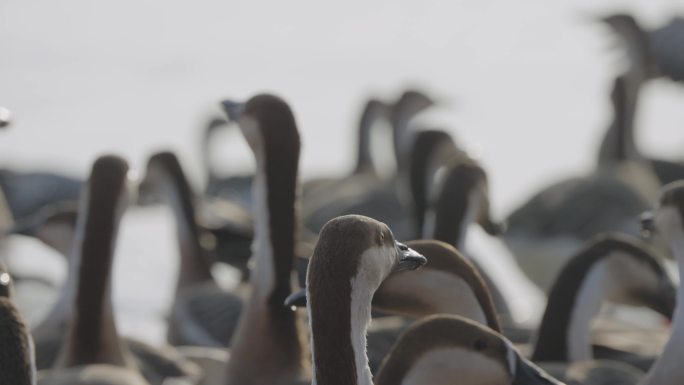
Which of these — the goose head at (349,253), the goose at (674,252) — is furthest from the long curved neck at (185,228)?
the goose head at (349,253)

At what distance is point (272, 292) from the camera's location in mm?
7250

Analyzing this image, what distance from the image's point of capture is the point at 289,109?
751cm

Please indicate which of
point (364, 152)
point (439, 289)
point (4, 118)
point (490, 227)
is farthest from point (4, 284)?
point (364, 152)

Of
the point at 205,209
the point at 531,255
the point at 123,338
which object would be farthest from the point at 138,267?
the point at 123,338

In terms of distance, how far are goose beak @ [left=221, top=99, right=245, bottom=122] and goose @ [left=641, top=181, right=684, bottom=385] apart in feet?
5.81

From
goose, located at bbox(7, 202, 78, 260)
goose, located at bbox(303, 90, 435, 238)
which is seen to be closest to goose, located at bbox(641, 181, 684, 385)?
goose, located at bbox(7, 202, 78, 260)

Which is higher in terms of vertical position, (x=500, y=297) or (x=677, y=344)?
(x=677, y=344)

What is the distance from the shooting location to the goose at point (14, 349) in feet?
15.0

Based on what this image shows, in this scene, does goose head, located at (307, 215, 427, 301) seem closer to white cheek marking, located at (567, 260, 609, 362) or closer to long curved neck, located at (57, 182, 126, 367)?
long curved neck, located at (57, 182, 126, 367)

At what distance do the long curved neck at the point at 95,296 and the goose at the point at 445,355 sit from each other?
209cm

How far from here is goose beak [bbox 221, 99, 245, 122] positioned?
25.2 feet

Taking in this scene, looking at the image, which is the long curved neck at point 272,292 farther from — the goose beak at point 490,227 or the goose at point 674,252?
the goose beak at point 490,227

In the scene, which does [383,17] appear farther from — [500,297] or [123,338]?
[123,338]

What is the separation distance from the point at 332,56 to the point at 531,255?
10081 millimetres
